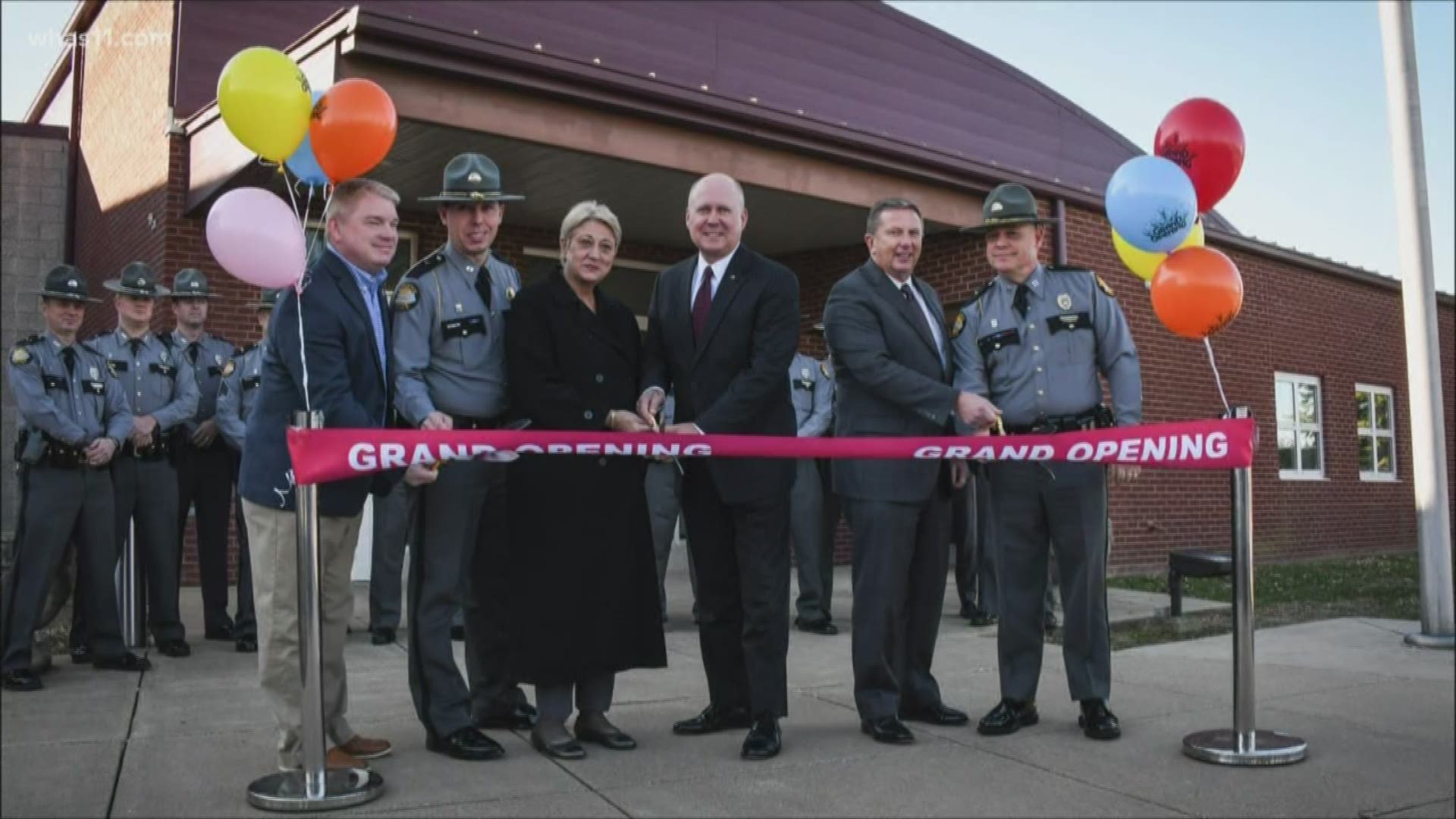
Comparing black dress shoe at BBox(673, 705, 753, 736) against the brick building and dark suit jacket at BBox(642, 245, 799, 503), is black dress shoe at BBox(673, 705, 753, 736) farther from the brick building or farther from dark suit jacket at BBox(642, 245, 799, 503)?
the brick building

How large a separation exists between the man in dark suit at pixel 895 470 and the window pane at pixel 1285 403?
11.5 meters

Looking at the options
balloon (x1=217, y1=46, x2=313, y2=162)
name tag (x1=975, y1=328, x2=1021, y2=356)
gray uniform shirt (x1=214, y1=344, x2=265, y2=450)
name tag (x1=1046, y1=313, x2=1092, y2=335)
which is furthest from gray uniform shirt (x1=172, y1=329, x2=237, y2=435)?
name tag (x1=1046, y1=313, x2=1092, y2=335)

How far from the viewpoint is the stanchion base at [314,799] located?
340cm

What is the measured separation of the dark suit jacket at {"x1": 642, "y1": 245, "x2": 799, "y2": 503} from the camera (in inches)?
170

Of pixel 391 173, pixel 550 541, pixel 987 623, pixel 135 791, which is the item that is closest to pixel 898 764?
pixel 550 541

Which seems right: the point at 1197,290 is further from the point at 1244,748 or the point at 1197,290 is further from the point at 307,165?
the point at 307,165

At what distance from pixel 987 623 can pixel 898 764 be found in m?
3.99

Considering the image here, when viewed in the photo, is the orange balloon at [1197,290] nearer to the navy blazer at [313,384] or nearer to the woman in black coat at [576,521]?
the woman in black coat at [576,521]

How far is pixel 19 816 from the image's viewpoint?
3123 millimetres

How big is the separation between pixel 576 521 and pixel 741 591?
2.37ft

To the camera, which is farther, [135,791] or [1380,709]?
[1380,709]

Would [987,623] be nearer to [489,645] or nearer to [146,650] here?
[489,645]

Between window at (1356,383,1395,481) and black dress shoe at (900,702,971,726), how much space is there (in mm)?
13834

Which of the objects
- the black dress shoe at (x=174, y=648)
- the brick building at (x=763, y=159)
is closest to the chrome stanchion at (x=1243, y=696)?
the black dress shoe at (x=174, y=648)
